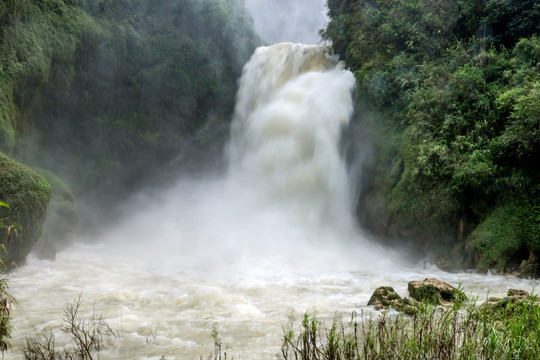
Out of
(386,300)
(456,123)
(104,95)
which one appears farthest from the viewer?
(104,95)

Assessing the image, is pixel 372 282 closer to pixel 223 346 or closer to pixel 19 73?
pixel 223 346

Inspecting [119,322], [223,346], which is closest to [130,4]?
[119,322]

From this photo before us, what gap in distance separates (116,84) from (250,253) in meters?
8.71

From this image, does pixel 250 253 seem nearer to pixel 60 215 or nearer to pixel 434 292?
pixel 434 292

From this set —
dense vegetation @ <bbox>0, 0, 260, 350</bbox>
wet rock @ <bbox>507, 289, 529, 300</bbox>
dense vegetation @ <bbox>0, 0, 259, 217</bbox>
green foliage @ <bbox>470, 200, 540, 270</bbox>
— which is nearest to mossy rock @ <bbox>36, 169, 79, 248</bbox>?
dense vegetation @ <bbox>0, 0, 260, 350</bbox>

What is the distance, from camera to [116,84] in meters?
14.2

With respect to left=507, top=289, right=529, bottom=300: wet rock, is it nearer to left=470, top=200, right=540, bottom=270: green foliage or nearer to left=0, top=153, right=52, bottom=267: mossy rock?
left=470, top=200, right=540, bottom=270: green foliage

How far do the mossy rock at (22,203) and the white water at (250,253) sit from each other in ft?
1.96

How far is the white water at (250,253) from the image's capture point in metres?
5.53

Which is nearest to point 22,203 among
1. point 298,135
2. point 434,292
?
point 298,135

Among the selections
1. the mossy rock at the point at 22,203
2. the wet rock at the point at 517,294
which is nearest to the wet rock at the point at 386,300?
the wet rock at the point at 517,294

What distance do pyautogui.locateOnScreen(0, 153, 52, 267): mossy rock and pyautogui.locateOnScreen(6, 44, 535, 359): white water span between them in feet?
1.96

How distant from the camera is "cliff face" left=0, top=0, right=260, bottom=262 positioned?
10938 millimetres

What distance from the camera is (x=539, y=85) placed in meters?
7.78
